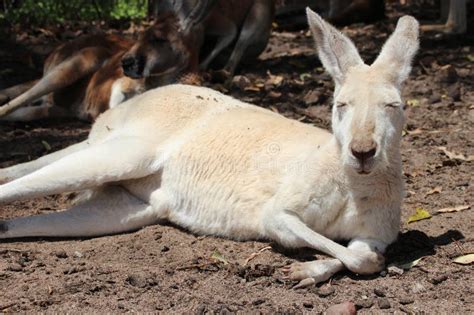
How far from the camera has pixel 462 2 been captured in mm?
8430

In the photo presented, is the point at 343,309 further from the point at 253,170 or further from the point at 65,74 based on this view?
the point at 65,74

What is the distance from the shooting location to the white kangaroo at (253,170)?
360 centimetres

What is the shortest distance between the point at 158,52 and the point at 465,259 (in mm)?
3976

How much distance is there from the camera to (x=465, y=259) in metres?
3.79

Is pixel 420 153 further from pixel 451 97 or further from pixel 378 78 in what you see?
pixel 378 78

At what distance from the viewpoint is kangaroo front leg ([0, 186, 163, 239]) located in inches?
167

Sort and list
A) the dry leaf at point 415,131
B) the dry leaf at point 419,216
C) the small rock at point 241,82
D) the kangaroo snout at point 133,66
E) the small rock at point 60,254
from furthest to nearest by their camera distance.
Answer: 1. the small rock at point 241,82
2. the kangaroo snout at point 133,66
3. the dry leaf at point 415,131
4. the dry leaf at point 419,216
5. the small rock at point 60,254

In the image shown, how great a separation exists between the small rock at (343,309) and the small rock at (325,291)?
16cm

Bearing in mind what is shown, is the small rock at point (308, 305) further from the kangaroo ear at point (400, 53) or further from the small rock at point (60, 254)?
the small rock at point (60, 254)

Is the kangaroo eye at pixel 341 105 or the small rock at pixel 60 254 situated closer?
the kangaroo eye at pixel 341 105

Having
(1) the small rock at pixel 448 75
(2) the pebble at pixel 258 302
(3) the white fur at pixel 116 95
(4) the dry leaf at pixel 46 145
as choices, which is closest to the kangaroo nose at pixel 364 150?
(2) the pebble at pixel 258 302

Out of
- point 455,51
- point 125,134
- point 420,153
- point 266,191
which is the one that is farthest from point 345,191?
point 455,51

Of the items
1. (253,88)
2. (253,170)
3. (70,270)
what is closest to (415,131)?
(253,88)

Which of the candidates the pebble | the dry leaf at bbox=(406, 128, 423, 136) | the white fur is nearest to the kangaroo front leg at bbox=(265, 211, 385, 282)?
the pebble
